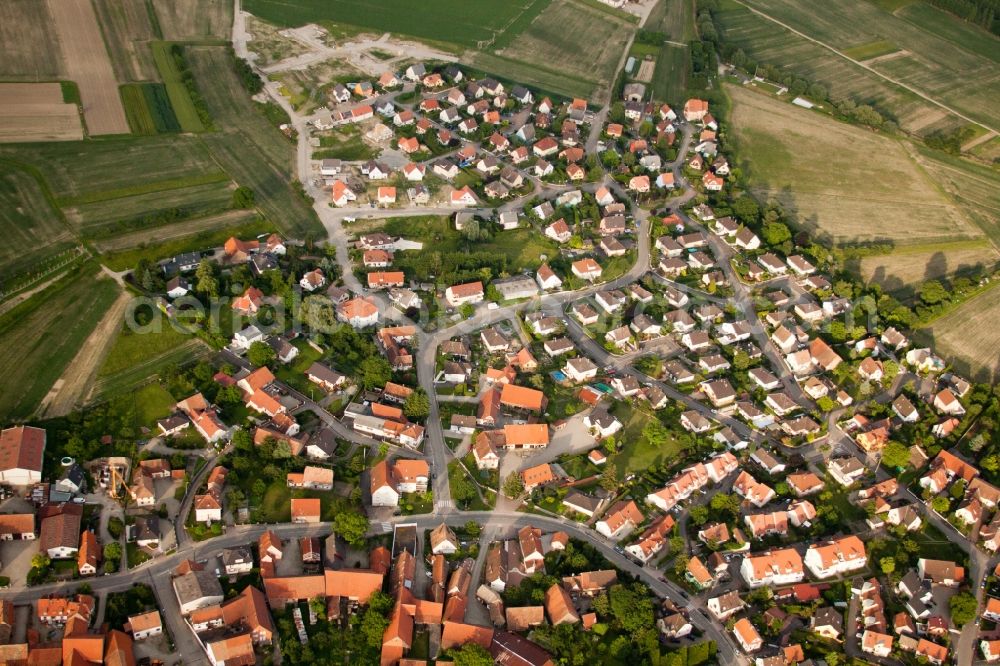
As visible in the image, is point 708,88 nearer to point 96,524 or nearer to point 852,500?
point 852,500

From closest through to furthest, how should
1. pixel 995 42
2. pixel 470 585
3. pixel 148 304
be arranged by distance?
pixel 470 585 → pixel 148 304 → pixel 995 42

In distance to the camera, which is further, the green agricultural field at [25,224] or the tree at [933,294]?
the tree at [933,294]

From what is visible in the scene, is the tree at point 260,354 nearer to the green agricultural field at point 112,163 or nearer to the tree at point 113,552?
the tree at point 113,552

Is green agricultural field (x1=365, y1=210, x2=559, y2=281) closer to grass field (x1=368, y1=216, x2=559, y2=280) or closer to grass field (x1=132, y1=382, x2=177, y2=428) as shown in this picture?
grass field (x1=368, y1=216, x2=559, y2=280)


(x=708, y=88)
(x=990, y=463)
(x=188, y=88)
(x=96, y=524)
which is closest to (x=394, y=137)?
(x=188, y=88)

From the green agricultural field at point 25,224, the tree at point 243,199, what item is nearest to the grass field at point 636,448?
the tree at point 243,199

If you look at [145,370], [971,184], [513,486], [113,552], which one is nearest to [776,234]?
[971,184]
